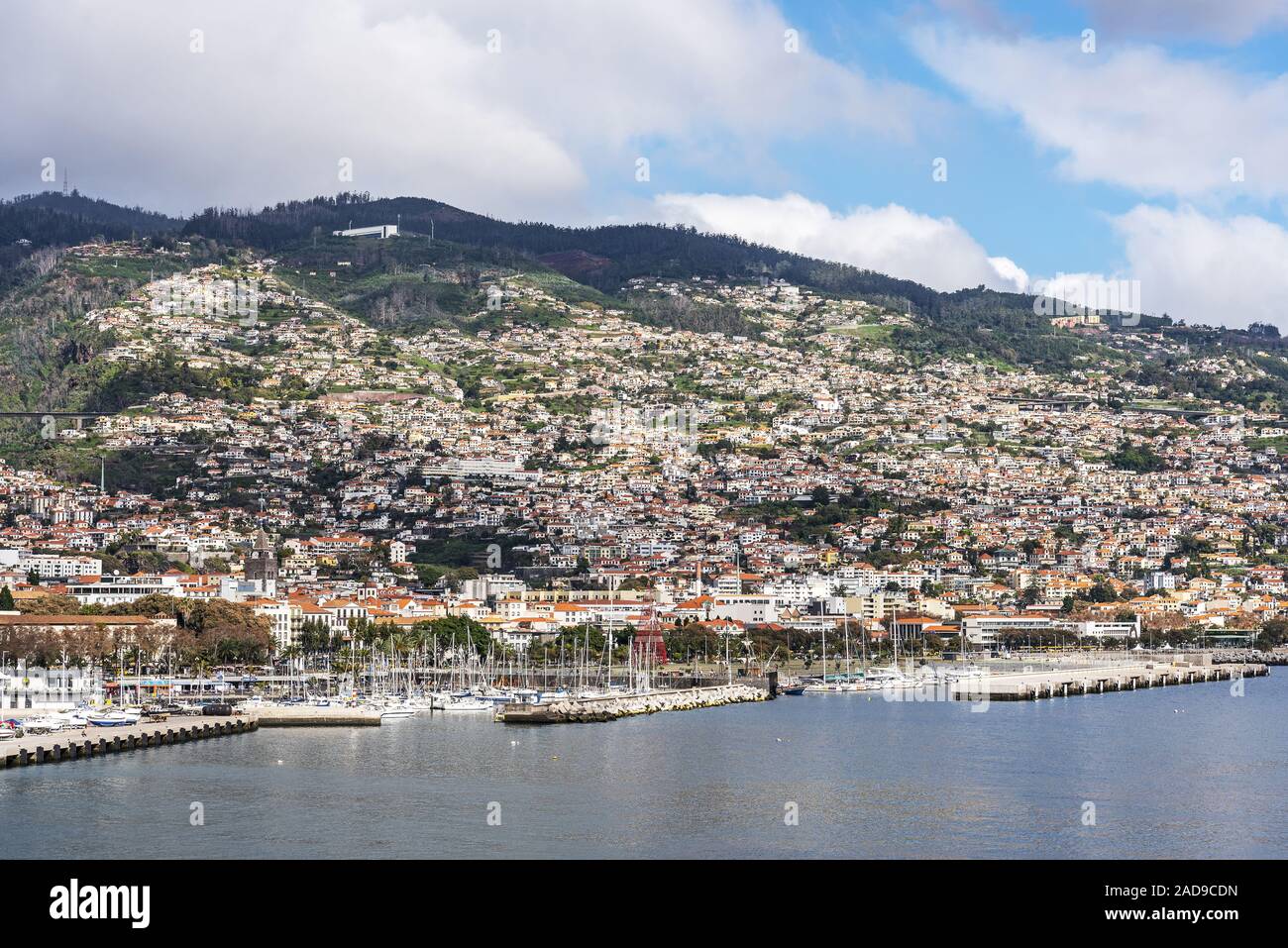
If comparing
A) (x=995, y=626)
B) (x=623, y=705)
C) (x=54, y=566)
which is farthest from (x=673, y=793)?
(x=995, y=626)

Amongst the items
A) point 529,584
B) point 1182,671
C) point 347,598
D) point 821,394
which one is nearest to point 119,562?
point 347,598

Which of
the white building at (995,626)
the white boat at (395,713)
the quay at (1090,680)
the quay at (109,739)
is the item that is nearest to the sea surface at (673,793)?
the quay at (109,739)

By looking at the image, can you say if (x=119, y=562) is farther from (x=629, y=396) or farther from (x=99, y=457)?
(x=629, y=396)

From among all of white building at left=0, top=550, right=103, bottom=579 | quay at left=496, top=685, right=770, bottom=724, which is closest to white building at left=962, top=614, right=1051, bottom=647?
quay at left=496, top=685, right=770, bottom=724

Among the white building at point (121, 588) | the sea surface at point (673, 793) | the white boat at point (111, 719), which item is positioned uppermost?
the white building at point (121, 588)

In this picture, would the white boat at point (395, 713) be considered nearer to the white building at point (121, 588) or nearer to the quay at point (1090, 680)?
the quay at point (1090, 680)
